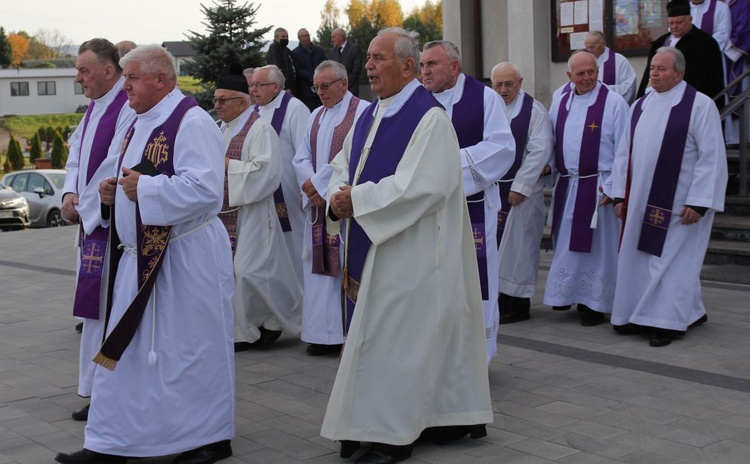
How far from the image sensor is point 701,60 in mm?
9938

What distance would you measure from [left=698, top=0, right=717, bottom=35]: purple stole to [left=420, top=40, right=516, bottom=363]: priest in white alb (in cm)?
523

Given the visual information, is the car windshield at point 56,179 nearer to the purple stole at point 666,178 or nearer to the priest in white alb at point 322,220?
the priest in white alb at point 322,220

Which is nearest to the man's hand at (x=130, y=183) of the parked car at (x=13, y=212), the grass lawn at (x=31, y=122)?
the parked car at (x=13, y=212)

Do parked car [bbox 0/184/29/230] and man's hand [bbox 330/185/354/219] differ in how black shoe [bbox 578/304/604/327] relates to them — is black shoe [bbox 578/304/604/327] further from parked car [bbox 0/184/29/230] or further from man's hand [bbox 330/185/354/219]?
parked car [bbox 0/184/29/230]

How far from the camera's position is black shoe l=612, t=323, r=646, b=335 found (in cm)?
784

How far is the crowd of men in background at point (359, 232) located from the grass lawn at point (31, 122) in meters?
85.9

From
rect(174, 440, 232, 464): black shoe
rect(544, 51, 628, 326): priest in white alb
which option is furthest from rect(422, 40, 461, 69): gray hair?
rect(174, 440, 232, 464): black shoe

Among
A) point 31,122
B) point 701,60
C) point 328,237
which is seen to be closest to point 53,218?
point 701,60

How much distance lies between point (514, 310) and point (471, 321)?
352 centimetres

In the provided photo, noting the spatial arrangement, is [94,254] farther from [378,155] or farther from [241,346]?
[241,346]

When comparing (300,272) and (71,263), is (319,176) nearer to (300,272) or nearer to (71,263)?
(300,272)

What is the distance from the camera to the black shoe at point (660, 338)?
24.2 feet

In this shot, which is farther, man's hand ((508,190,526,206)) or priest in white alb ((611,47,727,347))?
man's hand ((508,190,526,206))

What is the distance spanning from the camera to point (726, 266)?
10.2 m
